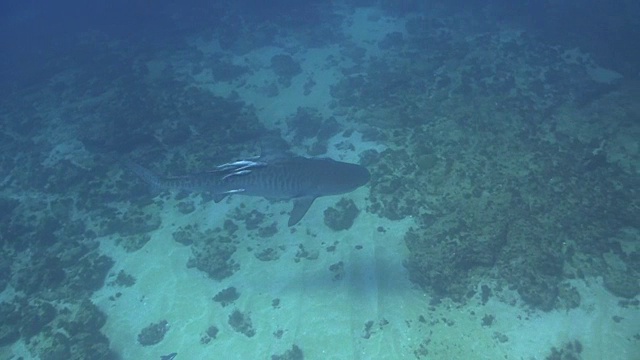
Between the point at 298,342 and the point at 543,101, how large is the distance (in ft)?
39.8

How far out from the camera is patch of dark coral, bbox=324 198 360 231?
33.8 ft

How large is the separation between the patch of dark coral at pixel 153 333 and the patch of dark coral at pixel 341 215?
4746mm

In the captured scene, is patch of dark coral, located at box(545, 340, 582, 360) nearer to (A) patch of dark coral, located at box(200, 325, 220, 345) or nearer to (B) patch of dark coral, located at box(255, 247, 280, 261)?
(B) patch of dark coral, located at box(255, 247, 280, 261)

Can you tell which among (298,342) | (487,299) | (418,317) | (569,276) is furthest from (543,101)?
(298,342)

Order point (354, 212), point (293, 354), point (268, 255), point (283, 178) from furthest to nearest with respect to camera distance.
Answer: point (354, 212) < point (268, 255) < point (283, 178) < point (293, 354)

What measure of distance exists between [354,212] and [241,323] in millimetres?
3970

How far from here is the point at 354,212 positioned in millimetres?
10508

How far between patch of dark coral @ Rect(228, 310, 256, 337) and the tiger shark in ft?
8.39

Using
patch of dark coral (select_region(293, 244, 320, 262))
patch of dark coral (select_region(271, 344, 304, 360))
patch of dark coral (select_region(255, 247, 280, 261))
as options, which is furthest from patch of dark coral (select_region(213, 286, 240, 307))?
patch of dark coral (select_region(271, 344, 304, 360))

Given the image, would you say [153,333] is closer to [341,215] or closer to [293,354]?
[293,354]

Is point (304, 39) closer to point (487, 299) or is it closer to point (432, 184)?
point (432, 184)

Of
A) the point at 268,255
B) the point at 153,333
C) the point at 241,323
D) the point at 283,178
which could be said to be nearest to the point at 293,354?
the point at 241,323

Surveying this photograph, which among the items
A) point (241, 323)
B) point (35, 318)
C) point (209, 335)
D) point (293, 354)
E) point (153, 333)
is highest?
point (293, 354)

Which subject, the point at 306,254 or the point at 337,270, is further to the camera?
the point at 306,254
